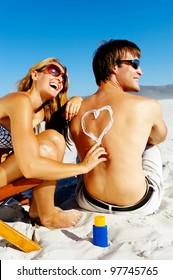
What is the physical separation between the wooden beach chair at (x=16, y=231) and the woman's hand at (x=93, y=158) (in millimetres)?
389

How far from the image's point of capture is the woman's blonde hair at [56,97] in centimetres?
323

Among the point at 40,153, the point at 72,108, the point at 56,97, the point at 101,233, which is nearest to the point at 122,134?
the point at 72,108

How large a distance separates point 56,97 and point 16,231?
1.36m

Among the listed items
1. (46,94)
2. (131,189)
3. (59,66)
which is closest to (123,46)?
(59,66)

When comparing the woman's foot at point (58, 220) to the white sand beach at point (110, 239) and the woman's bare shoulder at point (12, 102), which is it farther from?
the woman's bare shoulder at point (12, 102)

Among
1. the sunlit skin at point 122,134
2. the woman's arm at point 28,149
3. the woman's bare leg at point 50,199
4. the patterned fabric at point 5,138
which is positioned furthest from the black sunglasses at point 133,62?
the patterned fabric at point 5,138

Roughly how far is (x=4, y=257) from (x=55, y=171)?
0.70 m

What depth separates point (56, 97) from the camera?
343cm

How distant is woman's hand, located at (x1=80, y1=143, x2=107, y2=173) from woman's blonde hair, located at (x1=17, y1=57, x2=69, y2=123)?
76 centimetres

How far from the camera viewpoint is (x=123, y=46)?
10.5 feet

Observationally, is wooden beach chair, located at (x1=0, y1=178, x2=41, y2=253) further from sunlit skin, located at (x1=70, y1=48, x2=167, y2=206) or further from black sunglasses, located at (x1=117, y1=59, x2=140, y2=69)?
black sunglasses, located at (x1=117, y1=59, x2=140, y2=69)

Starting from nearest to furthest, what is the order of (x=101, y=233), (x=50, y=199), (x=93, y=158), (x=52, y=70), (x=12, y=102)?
1. (x=101, y=233)
2. (x=12, y=102)
3. (x=93, y=158)
4. (x=50, y=199)
5. (x=52, y=70)

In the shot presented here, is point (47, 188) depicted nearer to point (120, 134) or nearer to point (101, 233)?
point (101, 233)
